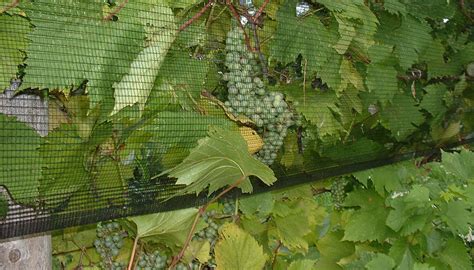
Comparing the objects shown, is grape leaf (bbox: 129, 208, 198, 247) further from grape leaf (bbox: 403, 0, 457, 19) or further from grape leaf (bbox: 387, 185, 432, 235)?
grape leaf (bbox: 403, 0, 457, 19)

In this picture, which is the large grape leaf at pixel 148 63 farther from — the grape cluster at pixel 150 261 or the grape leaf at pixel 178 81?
the grape cluster at pixel 150 261

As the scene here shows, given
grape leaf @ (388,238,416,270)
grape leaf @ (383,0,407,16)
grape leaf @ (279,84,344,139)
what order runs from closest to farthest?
grape leaf @ (279,84,344,139) < grape leaf @ (388,238,416,270) < grape leaf @ (383,0,407,16)

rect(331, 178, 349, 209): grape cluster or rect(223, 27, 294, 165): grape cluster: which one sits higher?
rect(223, 27, 294, 165): grape cluster

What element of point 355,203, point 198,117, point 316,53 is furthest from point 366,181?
point 198,117

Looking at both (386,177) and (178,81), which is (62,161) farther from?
(386,177)

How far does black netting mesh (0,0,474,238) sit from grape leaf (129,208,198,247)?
0.05 m

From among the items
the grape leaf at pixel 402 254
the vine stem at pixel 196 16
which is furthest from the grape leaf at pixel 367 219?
the vine stem at pixel 196 16

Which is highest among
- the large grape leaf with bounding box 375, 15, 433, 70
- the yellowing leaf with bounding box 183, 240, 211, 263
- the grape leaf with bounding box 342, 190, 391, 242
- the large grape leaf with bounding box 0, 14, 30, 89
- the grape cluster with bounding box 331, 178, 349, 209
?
the large grape leaf with bounding box 0, 14, 30, 89

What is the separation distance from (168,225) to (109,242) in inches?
5.3

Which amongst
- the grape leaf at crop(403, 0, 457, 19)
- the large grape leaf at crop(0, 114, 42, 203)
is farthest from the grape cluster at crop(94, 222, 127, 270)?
the grape leaf at crop(403, 0, 457, 19)

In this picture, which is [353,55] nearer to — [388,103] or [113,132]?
[388,103]

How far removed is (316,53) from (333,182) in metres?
0.53

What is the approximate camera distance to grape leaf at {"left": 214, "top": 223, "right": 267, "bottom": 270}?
1.30m

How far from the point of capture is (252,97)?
1268 mm
